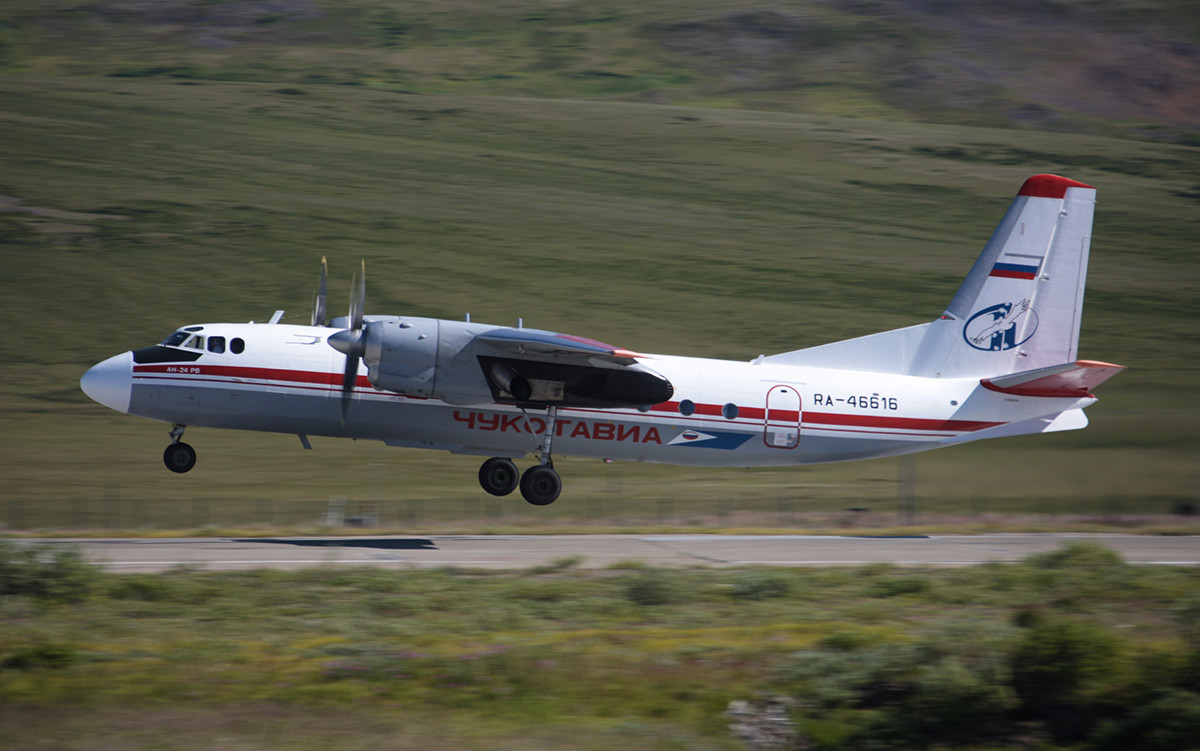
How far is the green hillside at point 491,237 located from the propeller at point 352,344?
1106cm

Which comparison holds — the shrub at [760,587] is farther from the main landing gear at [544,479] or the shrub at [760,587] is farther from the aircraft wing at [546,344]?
the main landing gear at [544,479]

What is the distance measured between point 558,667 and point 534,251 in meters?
57.0

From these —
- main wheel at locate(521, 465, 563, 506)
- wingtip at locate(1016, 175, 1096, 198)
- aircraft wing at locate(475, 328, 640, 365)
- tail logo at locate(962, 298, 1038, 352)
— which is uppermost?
wingtip at locate(1016, 175, 1096, 198)

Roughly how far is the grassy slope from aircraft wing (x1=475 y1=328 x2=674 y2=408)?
13.6 m

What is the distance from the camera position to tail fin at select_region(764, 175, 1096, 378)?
86.3 ft

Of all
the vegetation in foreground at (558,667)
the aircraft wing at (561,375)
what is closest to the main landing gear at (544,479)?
the aircraft wing at (561,375)

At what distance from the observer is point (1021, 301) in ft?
88.5

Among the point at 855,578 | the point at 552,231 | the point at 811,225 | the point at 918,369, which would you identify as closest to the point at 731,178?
the point at 811,225

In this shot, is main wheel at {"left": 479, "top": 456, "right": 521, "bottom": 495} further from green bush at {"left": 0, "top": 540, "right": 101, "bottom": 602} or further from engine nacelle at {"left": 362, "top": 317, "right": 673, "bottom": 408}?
green bush at {"left": 0, "top": 540, "right": 101, "bottom": 602}

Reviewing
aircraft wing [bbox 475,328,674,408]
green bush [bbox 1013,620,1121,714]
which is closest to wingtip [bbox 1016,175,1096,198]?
aircraft wing [bbox 475,328,674,408]

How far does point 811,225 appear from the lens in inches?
3014

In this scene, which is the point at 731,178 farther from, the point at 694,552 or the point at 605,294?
the point at 694,552

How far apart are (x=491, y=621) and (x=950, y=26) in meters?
110

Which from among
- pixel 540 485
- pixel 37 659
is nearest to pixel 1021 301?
pixel 540 485
